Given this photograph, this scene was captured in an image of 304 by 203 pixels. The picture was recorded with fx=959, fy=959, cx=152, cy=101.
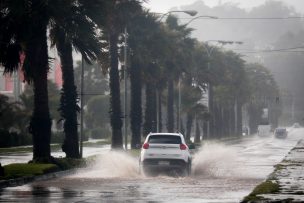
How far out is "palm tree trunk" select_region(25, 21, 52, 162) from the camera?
40.4 metres

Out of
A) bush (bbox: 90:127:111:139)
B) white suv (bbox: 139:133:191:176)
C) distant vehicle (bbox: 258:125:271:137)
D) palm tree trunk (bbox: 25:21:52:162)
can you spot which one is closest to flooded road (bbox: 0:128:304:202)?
white suv (bbox: 139:133:191:176)

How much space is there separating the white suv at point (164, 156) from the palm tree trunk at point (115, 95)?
23.7 metres

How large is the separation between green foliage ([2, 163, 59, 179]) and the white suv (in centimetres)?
377

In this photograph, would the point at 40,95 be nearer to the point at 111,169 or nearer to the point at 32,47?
the point at 32,47

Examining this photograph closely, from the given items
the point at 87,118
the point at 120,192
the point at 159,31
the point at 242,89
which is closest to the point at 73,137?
the point at 120,192

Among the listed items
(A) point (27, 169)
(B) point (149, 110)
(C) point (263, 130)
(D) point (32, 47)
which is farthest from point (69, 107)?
(C) point (263, 130)

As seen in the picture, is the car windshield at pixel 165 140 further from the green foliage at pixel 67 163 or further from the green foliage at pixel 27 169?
the green foliage at pixel 67 163

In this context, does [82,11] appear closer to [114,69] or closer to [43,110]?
[43,110]

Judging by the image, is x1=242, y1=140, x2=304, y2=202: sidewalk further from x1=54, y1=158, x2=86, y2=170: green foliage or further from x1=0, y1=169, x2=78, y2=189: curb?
x1=54, y1=158, x2=86, y2=170: green foliage

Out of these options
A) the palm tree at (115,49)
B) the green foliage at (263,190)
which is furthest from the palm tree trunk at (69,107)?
the green foliage at (263,190)

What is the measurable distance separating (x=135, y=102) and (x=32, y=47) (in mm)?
33080

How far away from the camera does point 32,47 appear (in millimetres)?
40281

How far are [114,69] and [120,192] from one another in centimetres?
3390

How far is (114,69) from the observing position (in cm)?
6016
